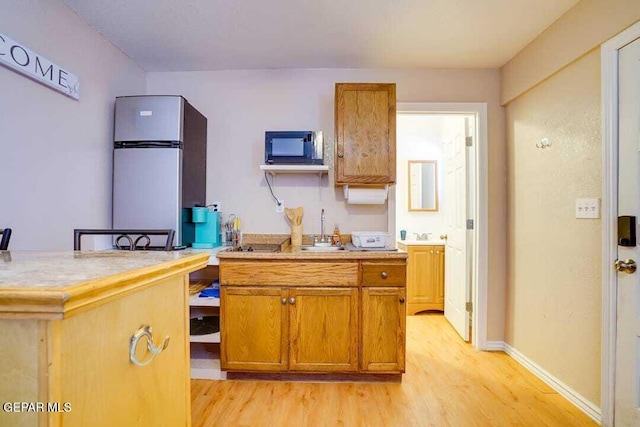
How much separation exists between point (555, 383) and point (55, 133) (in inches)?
138

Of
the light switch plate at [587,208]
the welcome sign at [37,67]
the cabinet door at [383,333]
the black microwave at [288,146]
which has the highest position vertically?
the welcome sign at [37,67]

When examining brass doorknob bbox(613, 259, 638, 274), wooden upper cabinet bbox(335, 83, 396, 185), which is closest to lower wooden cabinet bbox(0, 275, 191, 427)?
wooden upper cabinet bbox(335, 83, 396, 185)

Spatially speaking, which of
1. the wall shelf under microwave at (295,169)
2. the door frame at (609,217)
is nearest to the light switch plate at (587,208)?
the door frame at (609,217)

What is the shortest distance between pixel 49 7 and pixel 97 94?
0.52 meters

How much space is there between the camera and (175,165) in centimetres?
221

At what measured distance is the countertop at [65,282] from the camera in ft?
1.31

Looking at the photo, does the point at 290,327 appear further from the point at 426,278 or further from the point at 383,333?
the point at 426,278

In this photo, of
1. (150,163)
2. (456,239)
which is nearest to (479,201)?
(456,239)

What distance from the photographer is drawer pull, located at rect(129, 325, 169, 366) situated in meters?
0.60

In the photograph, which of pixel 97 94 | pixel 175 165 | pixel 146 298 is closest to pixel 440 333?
pixel 175 165

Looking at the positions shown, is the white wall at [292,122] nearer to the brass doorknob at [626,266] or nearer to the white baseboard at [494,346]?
the white baseboard at [494,346]

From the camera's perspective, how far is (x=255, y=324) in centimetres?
210

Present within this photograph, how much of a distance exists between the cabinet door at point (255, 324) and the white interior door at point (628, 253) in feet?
6.05

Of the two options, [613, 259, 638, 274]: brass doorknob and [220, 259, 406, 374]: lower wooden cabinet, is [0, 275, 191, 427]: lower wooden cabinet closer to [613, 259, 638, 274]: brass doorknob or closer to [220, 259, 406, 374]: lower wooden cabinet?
[220, 259, 406, 374]: lower wooden cabinet
